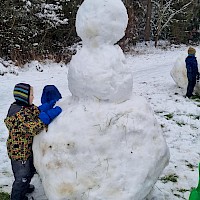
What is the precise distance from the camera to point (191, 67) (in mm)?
8523

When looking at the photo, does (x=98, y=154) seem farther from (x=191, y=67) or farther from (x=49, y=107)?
(x=191, y=67)

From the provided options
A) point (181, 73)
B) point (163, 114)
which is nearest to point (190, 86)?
point (181, 73)

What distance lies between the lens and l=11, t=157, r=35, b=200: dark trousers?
3.58m

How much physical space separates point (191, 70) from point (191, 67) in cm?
8

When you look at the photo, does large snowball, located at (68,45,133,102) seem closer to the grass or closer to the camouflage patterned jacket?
the camouflage patterned jacket

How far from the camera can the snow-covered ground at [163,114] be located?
14.5 feet

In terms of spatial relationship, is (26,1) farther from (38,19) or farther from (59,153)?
(59,153)

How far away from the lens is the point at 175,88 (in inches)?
383

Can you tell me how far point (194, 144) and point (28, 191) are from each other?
3.14 meters

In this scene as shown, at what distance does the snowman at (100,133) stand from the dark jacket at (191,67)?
5.33 meters

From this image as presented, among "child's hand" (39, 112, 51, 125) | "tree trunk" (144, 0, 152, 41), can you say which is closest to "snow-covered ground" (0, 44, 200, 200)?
"child's hand" (39, 112, 51, 125)

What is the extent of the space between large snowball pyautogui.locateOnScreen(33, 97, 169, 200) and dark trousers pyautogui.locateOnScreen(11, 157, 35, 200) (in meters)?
0.21

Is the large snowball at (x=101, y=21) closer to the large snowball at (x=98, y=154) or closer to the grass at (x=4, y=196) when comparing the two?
the large snowball at (x=98, y=154)

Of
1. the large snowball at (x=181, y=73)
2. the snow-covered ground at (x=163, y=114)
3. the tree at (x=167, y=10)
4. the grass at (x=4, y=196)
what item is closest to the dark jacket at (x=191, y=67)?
the large snowball at (x=181, y=73)
